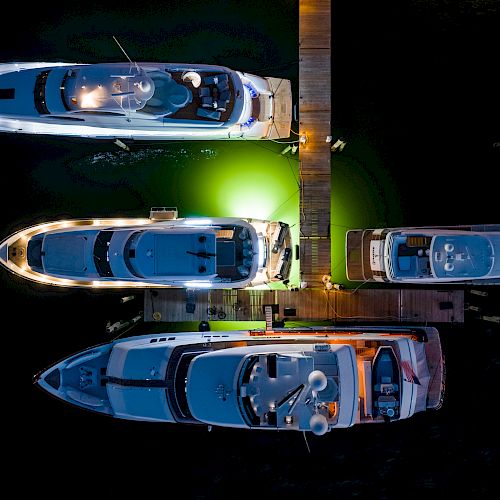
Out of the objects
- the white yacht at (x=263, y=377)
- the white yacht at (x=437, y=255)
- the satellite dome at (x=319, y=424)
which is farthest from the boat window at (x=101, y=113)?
the satellite dome at (x=319, y=424)

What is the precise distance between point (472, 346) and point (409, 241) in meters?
2.29

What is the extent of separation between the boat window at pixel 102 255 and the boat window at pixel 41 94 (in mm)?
1964

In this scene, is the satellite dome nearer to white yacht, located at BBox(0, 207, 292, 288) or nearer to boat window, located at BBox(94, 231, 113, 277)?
white yacht, located at BBox(0, 207, 292, 288)

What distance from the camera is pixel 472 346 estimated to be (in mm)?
7461

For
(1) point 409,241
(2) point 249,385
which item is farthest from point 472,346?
(2) point 249,385

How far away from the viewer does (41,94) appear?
6.55 meters

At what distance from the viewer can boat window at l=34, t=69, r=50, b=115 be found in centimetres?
654

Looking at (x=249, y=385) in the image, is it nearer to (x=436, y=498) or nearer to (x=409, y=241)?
(x=409, y=241)

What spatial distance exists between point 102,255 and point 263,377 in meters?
2.87

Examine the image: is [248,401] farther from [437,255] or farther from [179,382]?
[437,255]

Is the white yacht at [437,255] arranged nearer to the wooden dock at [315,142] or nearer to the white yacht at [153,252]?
the wooden dock at [315,142]

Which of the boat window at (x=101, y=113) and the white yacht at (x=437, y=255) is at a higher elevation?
the boat window at (x=101, y=113)

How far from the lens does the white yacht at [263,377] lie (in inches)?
241

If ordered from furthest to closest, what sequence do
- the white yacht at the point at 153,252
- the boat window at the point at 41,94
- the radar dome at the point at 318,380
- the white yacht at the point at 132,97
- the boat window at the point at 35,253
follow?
the boat window at the point at 35,253
the boat window at the point at 41,94
the white yacht at the point at 132,97
the white yacht at the point at 153,252
the radar dome at the point at 318,380
